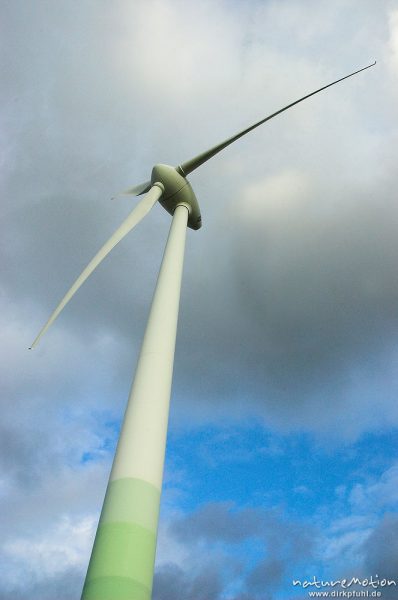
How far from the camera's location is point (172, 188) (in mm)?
26828

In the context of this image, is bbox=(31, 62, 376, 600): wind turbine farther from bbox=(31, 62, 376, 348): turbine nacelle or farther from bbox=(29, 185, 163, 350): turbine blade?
bbox=(31, 62, 376, 348): turbine nacelle

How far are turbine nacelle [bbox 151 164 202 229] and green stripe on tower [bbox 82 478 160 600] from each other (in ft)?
59.4

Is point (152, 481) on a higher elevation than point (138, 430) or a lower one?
lower

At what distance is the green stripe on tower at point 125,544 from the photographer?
34.3ft

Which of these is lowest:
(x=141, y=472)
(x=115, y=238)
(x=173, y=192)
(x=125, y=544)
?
(x=125, y=544)

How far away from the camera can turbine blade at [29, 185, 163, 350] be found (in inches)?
835

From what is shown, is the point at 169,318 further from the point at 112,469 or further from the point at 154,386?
the point at 112,469

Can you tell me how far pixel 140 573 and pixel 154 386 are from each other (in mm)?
5283

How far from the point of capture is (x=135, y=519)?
1147 centimetres

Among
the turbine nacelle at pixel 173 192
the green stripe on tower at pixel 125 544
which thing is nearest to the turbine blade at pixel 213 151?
the turbine nacelle at pixel 173 192

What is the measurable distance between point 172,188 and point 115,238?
519 cm

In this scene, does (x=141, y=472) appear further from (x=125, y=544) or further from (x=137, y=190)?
(x=137, y=190)

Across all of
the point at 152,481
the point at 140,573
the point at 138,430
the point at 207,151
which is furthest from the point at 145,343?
the point at 207,151

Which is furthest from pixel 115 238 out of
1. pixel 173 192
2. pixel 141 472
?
pixel 141 472
